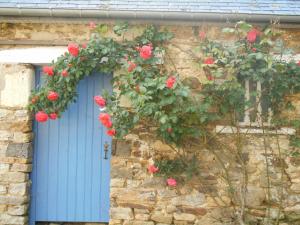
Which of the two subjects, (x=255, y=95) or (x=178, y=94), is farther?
(x=255, y=95)

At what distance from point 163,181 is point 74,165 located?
1189 mm

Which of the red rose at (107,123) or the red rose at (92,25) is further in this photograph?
the red rose at (92,25)

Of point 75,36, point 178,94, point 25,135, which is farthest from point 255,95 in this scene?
point 25,135

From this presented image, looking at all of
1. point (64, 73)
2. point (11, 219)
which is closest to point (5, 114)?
point (64, 73)

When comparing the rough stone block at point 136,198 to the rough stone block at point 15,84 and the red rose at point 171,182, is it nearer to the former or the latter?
the red rose at point 171,182

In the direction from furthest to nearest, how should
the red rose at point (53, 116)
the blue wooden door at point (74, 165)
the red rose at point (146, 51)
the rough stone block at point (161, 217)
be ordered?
1. the blue wooden door at point (74, 165)
2. the rough stone block at point (161, 217)
3. the red rose at point (53, 116)
4. the red rose at point (146, 51)

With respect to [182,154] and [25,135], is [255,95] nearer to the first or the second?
[182,154]

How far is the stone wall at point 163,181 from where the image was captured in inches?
177

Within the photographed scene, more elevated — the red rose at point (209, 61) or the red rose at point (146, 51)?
the red rose at point (146, 51)

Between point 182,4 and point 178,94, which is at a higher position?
point 182,4

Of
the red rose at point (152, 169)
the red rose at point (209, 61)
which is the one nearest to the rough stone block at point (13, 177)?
the red rose at point (152, 169)

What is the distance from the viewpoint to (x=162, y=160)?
175 inches

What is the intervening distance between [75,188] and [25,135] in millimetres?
942

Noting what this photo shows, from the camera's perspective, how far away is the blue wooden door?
15.4 feet
